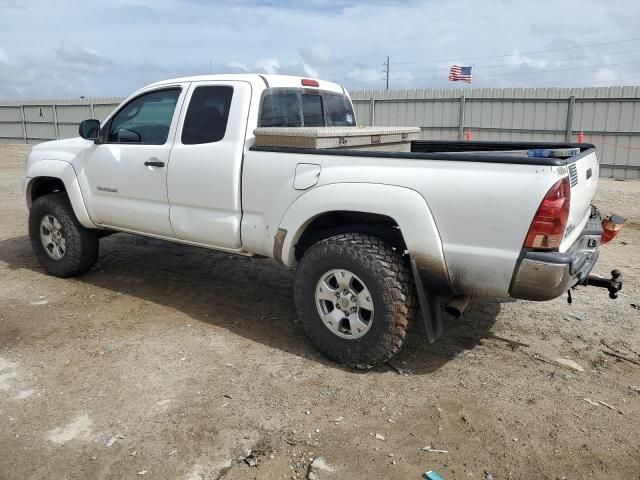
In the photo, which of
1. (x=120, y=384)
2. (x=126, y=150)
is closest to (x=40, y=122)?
(x=126, y=150)

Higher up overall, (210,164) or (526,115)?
(526,115)

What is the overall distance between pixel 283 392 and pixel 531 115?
1394cm

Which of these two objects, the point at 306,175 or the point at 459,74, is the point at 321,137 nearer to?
the point at 306,175

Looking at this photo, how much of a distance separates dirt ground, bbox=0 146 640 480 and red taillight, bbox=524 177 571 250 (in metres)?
1.02

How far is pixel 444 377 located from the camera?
12.3 feet

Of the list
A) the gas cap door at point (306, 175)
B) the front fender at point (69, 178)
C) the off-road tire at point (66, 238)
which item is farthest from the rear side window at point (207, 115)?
the off-road tire at point (66, 238)

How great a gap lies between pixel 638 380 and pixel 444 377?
125 cm

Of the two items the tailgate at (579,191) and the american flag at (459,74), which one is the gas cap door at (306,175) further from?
the american flag at (459,74)

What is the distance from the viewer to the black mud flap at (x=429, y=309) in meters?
3.48

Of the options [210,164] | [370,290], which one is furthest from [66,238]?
[370,290]

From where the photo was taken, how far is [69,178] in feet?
18.0

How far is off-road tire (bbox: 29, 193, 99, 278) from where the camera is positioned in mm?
5590

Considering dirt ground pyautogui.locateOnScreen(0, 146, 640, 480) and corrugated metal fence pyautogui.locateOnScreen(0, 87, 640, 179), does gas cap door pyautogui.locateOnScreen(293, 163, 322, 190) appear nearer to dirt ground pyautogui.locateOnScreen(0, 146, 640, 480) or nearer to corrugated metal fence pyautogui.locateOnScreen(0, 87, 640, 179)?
dirt ground pyautogui.locateOnScreen(0, 146, 640, 480)

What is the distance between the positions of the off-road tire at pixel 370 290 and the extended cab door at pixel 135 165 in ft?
5.15
